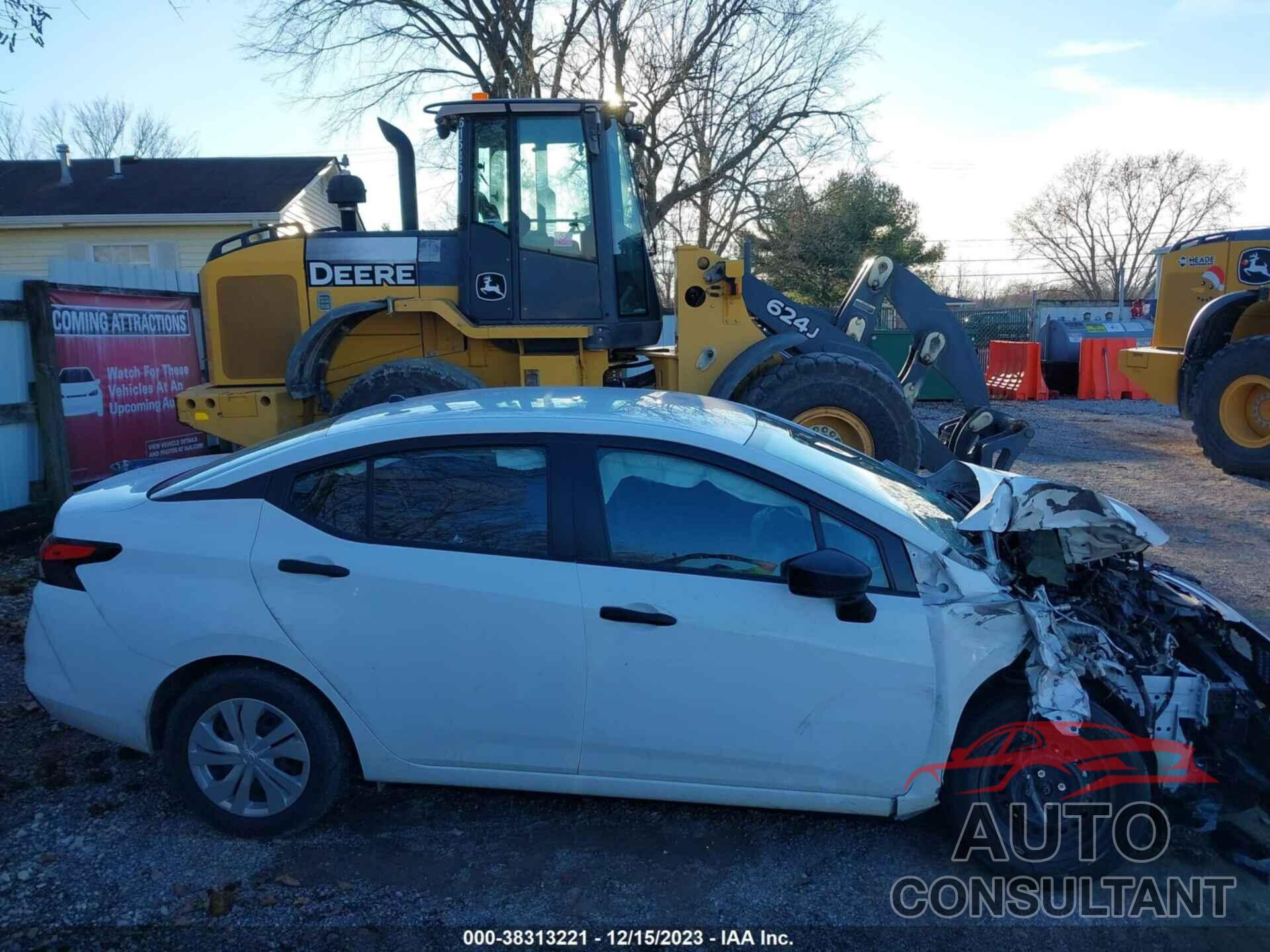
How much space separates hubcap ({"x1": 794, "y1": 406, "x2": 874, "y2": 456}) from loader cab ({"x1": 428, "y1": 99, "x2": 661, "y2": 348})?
1639mm

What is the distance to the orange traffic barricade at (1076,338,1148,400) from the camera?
18.9 m

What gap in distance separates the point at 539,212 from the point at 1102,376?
1536cm

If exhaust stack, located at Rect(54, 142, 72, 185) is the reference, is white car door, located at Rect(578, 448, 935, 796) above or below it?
below

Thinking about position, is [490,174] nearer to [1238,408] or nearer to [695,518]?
[695,518]

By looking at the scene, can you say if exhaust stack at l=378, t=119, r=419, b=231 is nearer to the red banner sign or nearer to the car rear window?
the red banner sign

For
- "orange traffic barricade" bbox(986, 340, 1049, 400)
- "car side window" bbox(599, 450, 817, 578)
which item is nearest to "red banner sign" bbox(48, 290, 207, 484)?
"car side window" bbox(599, 450, 817, 578)

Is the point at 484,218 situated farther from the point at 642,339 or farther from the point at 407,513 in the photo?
the point at 407,513

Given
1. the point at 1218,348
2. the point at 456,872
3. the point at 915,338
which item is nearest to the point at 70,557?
the point at 456,872

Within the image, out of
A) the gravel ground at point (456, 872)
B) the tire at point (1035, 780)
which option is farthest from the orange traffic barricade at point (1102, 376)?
the tire at point (1035, 780)

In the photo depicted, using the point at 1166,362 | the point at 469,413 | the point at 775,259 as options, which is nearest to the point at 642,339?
the point at 469,413

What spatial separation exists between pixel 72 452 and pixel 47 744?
4.95m

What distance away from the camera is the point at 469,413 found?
3664 mm

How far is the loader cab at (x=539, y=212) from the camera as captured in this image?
7.18m

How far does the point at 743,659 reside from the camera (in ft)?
10.5
